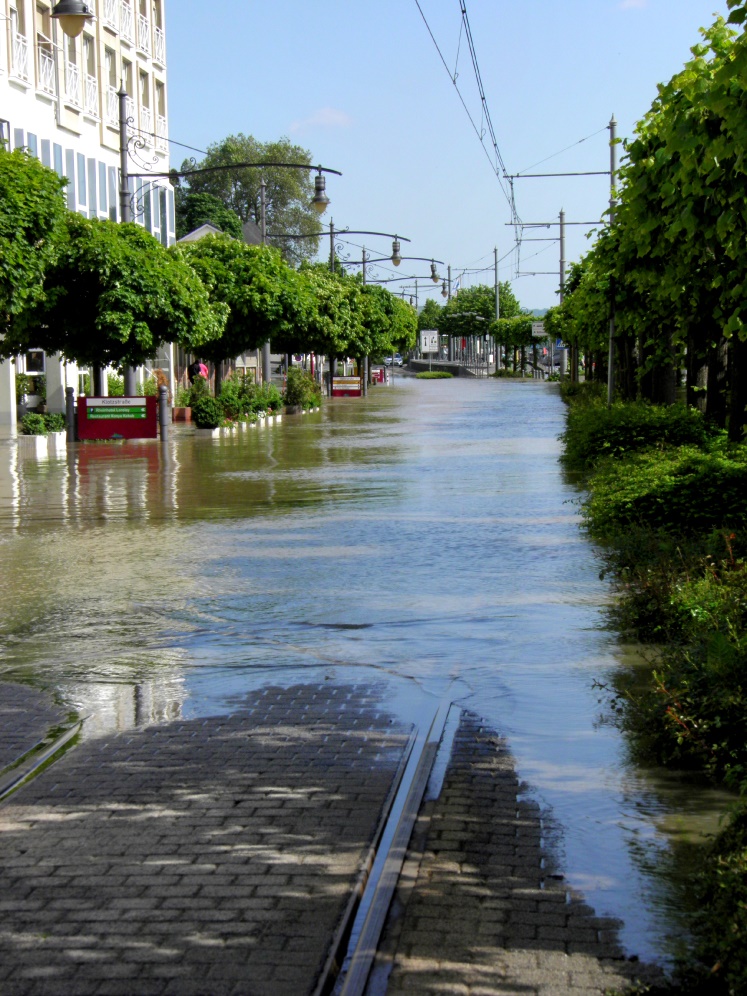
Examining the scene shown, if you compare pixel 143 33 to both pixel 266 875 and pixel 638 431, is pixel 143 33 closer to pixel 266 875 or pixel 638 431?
pixel 638 431

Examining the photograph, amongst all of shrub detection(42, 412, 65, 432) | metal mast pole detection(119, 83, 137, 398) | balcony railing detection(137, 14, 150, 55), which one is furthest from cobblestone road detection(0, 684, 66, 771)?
balcony railing detection(137, 14, 150, 55)

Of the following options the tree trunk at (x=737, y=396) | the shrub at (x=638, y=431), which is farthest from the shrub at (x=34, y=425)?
the tree trunk at (x=737, y=396)

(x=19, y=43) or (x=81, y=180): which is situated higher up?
(x=19, y=43)

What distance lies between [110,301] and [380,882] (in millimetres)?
23467

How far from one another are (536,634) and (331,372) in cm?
5450

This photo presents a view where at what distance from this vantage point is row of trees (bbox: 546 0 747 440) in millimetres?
8820

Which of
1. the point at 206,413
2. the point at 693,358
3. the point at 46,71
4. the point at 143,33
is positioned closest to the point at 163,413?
the point at 206,413

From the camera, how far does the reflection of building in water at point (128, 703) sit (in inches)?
287

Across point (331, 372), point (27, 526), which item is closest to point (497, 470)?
point (27, 526)

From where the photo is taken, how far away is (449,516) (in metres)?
16.0

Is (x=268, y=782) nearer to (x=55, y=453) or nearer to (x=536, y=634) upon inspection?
(x=536, y=634)

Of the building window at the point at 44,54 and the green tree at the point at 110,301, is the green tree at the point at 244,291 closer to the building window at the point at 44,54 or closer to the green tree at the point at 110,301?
the building window at the point at 44,54

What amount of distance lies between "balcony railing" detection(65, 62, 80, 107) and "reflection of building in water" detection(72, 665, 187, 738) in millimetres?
31377

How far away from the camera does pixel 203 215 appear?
325 ft
